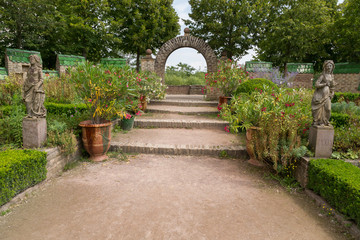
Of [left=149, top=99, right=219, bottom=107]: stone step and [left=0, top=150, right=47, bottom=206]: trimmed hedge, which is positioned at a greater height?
[left=149, top=99, right=219, bottom=107]: stone step

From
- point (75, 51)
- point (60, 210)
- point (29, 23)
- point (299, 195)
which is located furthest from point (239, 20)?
point (60, 210)

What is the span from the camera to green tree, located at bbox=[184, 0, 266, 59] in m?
17.7

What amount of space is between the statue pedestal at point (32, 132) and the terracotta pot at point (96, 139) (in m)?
0.79

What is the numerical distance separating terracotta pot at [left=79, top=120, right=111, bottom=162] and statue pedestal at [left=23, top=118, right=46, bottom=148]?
790mm

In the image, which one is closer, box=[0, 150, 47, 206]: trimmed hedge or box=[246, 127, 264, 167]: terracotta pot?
box=[0, 150, 47, 206]: trimmed hedge

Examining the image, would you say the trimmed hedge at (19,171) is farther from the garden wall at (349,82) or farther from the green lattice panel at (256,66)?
the garden wall at (349,82)

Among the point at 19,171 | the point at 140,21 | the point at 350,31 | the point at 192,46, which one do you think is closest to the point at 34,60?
the point at 19,171

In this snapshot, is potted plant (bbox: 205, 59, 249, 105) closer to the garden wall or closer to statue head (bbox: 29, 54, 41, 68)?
statue head (bbox: 29, 54, 41, 68)

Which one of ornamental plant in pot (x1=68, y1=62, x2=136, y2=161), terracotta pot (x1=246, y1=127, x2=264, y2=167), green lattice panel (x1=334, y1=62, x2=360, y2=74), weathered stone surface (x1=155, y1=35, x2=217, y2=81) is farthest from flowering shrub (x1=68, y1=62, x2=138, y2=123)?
green lattice panel (x1=334, y1=62, x2=360, y2=74)

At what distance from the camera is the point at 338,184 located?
9.42 ft

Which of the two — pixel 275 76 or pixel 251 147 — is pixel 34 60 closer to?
pixel 251 147

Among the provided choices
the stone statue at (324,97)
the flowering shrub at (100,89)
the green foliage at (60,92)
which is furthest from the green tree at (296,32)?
the flowering shrub at (100,89)

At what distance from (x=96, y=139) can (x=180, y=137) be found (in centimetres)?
231

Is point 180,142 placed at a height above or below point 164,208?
above
